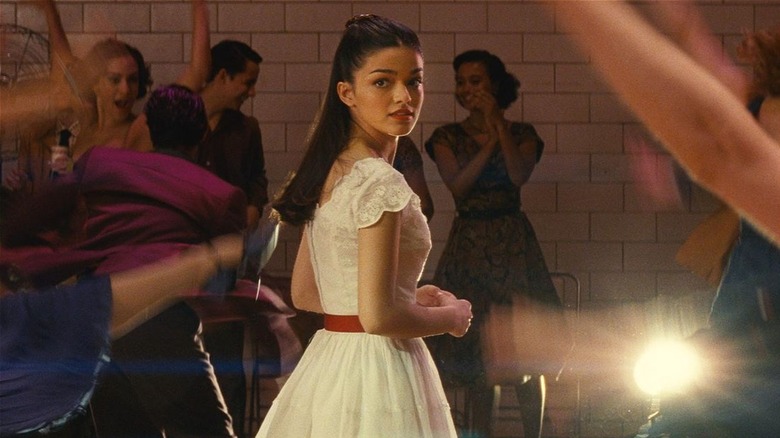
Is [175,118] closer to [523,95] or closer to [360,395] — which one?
[360,395]

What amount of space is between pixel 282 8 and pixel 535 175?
158 cm

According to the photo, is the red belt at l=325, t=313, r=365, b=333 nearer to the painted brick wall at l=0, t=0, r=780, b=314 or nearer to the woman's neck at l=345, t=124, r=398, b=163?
the woman's neck at l=345, t=124, r=398, b=163

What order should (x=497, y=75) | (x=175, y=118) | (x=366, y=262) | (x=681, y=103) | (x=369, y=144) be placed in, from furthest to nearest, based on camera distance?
(x=497, y=75) < (x=175, y=118) < (x=369, y=144) < (x=366, y=262) < (x=681, y=103)

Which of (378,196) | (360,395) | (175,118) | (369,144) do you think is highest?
(175,118)

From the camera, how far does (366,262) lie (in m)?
2.53

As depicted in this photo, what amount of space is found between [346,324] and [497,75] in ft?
11.8

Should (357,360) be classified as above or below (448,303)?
below

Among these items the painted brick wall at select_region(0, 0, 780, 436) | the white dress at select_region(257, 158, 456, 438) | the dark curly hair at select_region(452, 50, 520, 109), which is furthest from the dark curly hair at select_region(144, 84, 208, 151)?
the painted brick wall at select_region(0, 0, 780, 436)

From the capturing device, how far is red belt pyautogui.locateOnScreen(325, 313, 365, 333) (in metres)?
2.69

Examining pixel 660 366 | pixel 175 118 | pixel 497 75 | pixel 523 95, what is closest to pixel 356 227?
pixel 175 118

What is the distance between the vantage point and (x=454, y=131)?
20.2ft

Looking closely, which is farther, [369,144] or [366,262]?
[369,144]

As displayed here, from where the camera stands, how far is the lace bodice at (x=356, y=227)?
102 inches

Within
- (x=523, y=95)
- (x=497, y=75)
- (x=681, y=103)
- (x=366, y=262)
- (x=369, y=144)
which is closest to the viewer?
(x=681, y=103)
